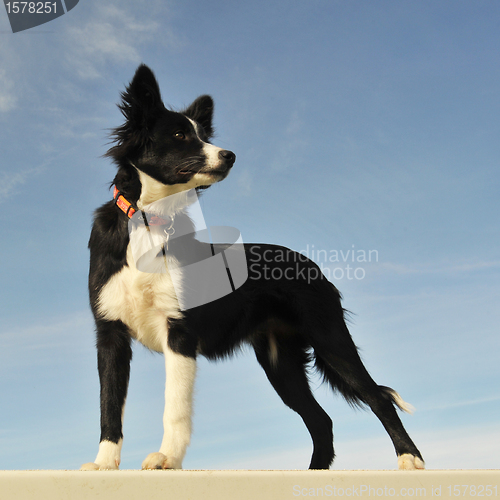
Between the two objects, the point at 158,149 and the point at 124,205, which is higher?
the point at 158,149

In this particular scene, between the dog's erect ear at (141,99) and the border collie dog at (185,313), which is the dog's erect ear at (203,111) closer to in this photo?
the border collie dog at (185,313)

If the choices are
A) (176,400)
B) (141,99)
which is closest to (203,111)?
(141,99)

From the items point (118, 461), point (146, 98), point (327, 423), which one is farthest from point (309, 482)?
point (146, 98)

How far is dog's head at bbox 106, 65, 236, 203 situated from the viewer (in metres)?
3.79

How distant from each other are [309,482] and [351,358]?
6.39 ft

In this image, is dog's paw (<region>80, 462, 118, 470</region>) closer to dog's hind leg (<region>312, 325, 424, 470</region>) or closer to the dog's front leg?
the dog's front leg

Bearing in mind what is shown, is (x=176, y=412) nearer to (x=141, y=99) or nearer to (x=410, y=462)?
(x=410, y=462)

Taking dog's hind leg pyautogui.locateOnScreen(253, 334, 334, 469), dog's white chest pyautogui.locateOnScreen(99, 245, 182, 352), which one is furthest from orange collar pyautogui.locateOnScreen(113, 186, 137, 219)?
dog's hind leg pyautogui.locateOnScreen(253, 334, 334, 469)

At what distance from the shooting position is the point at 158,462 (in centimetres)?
293

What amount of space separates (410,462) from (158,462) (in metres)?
1.91

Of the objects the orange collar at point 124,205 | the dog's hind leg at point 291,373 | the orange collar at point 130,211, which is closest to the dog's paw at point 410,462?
the dog's hind leg at point 291,373

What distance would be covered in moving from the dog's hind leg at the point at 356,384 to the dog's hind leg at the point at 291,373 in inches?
9.7

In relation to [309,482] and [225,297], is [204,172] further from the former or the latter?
[309,482]

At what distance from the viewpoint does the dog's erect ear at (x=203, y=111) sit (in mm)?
4711
